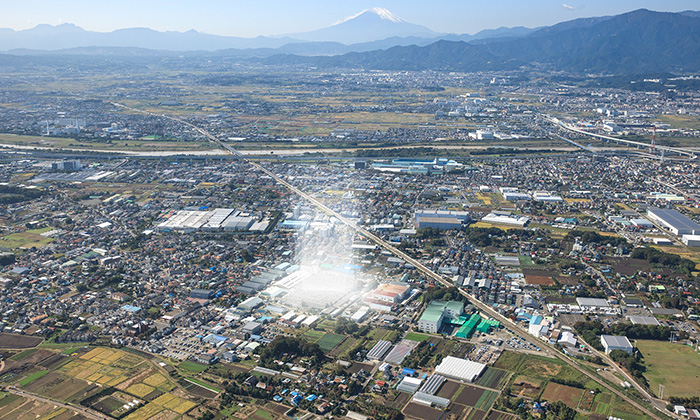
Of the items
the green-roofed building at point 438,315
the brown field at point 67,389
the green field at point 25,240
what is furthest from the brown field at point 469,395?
the green field at point 25,240

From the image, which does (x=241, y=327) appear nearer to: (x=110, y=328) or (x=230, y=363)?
(x=230, y=363)

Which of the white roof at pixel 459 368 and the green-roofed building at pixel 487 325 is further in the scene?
the green-roofed building at pixel 487 325

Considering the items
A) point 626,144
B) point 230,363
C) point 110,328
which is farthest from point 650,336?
point 626,144

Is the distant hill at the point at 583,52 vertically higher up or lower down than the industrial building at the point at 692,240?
higher up

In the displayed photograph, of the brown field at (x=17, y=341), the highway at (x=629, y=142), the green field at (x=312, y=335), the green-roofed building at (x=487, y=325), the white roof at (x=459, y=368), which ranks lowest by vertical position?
the brown field at (x=17, y=341)

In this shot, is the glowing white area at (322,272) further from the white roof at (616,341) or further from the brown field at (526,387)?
the white roof at (616,341)

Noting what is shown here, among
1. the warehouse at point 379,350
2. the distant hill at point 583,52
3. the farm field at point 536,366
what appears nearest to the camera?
the farm field at point 536,366

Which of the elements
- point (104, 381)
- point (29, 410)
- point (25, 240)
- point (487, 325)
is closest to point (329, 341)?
point (487, 325)

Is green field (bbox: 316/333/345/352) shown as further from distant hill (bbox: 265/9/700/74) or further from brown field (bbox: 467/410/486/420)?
distant hill (bbox: 265/9/700/74)
